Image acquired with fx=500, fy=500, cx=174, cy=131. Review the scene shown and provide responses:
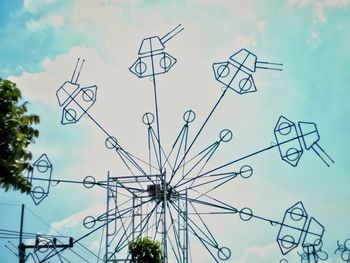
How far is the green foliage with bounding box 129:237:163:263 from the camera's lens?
12.5m

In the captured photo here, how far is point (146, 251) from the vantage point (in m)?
12.5

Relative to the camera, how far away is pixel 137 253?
12602mm

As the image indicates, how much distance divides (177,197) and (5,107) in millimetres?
A: 7337

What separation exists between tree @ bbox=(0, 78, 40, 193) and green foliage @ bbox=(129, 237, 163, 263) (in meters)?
5.71

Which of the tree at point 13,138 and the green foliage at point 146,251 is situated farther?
the green foliage at point 146,251

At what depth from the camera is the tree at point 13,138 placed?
276 inches

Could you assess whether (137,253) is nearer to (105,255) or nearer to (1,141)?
(105,255)

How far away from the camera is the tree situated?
23.0 ft

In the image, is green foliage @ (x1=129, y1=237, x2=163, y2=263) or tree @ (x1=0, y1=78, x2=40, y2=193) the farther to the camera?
green foliage @ (x1=129, y1=237, x2=163, y2=263)

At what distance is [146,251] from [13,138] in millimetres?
6369

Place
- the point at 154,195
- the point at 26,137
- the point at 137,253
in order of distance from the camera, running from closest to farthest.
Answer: the point at 26,137 → the point at 137,253 → the point at 154,195

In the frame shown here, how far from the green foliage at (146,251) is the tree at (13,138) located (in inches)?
225

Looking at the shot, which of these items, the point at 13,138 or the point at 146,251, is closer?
the point at 13,138

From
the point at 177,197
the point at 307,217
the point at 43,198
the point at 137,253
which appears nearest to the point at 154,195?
the point at 177,197
